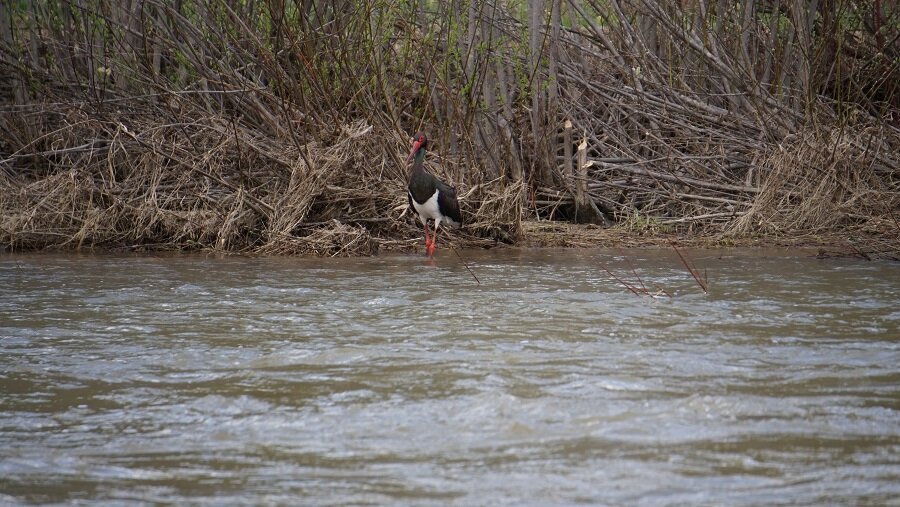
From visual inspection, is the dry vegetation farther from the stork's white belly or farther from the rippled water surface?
the rippled water surface

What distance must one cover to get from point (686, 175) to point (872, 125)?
6.32 ft

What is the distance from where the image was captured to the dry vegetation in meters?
10.7

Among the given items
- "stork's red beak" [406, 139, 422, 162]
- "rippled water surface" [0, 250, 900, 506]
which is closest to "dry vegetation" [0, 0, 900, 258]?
"stork's red beak" [406, 139, 422, 162]

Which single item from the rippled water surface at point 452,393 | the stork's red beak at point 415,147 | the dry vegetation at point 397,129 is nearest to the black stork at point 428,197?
the stork's red beak at point 415,147

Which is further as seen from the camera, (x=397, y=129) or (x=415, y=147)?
(x=397, y=129)

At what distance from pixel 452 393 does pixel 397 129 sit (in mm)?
6377

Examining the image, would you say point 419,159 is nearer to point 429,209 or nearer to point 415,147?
point 415,147

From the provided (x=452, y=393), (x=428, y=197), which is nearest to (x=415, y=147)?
(x=428, y=197)

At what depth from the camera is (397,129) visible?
35.9 ft

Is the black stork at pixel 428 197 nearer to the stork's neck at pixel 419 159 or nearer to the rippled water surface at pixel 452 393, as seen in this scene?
the stork's neck at pixel 419 159

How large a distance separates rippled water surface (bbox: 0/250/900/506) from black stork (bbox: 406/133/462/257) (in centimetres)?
185

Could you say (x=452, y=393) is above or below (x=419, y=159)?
below

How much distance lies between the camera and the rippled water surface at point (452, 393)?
371 centimetres

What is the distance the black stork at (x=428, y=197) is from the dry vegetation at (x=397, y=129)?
0.50 meters
